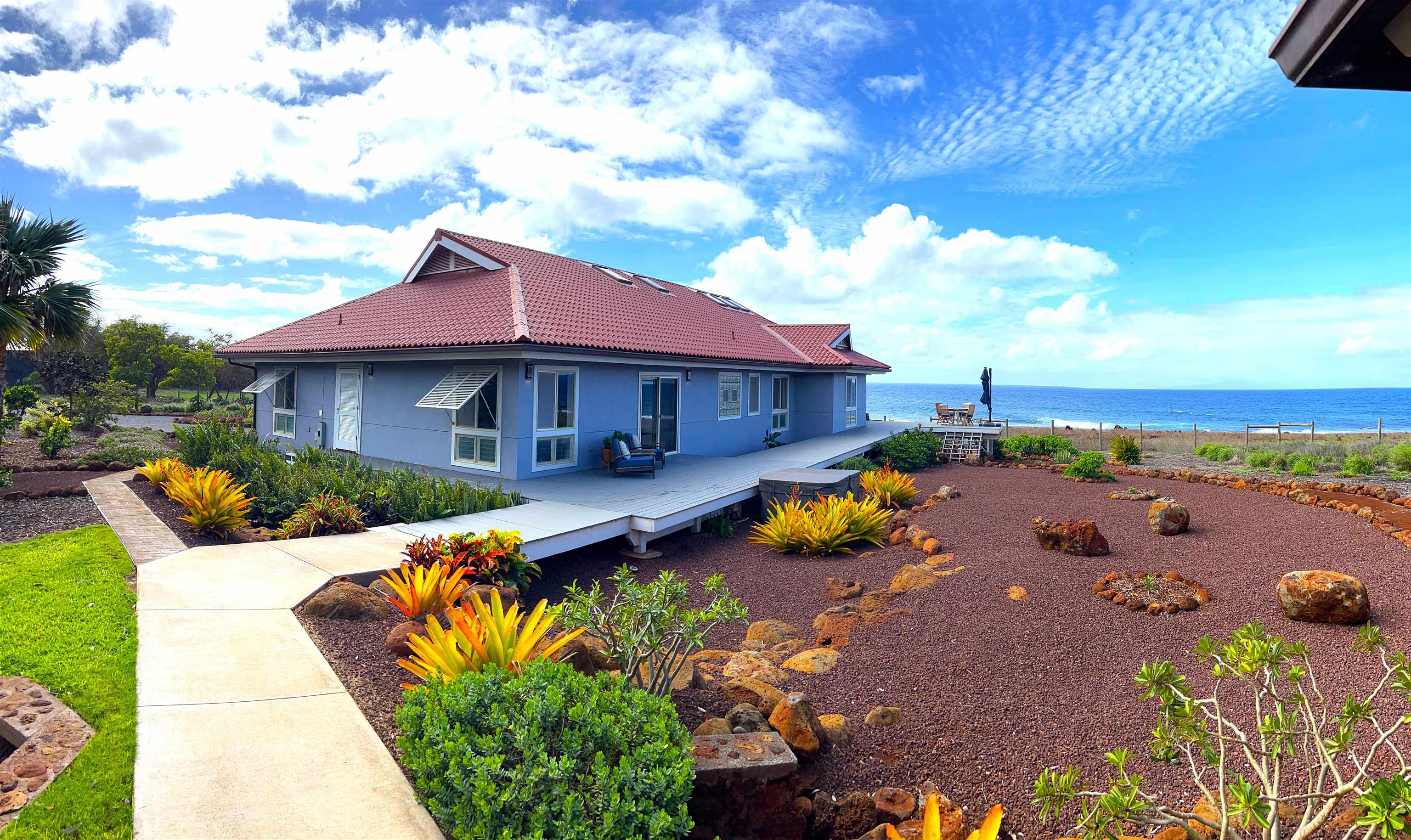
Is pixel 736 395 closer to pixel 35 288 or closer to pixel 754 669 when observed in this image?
pixel 754 669

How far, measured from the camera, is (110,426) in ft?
72.6

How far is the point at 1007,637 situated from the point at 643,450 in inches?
Result: 369

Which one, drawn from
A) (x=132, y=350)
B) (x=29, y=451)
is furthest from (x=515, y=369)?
(x=132, y=350)

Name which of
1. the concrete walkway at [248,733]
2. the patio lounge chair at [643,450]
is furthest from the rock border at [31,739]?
the patio lounge chair at [643,450]

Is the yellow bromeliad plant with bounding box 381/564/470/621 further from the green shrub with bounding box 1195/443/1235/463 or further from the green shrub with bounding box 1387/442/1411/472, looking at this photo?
the green shrub with bounding box 1195/443/1235/463

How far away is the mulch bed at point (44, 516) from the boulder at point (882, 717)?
1029cm

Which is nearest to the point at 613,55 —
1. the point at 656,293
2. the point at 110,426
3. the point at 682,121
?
the point at 682,121

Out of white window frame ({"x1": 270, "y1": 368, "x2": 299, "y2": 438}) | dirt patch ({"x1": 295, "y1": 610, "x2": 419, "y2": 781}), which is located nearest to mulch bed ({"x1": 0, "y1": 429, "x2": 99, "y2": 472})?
white window frame ({"x1": 270, "y1": 368, "x2": 299, "y2": 438})

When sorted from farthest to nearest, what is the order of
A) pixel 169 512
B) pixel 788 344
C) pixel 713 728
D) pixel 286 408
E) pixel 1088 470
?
1. pixel 788 344
2. pixel 286 408
3. pixel 1088 470
4. pixel 169 512
5. pixel 713 728

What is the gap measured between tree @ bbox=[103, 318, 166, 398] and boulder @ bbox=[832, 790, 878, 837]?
143ft

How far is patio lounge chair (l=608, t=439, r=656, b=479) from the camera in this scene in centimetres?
1302

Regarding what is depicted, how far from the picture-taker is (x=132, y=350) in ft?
118

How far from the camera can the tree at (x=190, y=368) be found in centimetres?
3609

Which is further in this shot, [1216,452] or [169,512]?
[1216,452]
